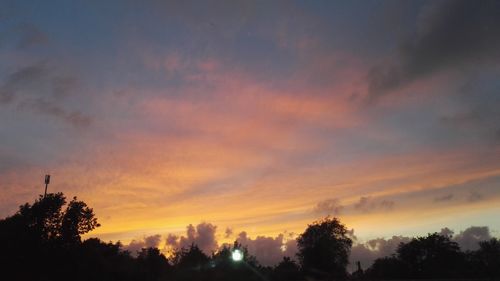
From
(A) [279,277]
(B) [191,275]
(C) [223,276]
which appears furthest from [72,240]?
(A) [279,277]

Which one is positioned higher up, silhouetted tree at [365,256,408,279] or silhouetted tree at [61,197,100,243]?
silhouetted tree at [61,197,100,243]

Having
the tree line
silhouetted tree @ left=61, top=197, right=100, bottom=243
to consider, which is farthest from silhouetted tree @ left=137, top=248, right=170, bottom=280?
silhouetted tree @ left=61, top=197, right=100, bottom=243

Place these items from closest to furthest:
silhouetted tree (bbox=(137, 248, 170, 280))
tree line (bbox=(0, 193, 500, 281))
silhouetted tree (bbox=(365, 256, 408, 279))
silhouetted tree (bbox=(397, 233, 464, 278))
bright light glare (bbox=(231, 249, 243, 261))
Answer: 1. bright light glare (bbox=(231, 249, 243, 261))
2. tree line (bbox=(0, 193, 500, 281))
3. silhouetted tree (bbox=(365, 256, 408, 279))
4. silhouetted tree (bbox=(397, 233, 464, 278))
5. silhouetted tree (bbox=(137, 248, 170, 280))

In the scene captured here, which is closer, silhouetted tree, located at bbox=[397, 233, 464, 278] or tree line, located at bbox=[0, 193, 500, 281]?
tree line, located at bbox=[0, 193, 500, 281]

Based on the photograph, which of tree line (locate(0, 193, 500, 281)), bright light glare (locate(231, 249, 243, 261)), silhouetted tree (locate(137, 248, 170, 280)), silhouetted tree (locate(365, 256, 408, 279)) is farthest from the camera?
silhouetted tree (locate(137, 248, 170, 280))

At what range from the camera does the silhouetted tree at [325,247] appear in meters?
105

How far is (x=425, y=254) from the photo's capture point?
328 ft

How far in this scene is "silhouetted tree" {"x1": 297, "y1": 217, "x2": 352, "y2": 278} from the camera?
345 feet

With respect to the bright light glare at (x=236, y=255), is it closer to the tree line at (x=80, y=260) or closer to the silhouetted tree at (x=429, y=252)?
the tree line at (x=80, y=260)

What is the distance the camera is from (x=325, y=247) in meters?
109

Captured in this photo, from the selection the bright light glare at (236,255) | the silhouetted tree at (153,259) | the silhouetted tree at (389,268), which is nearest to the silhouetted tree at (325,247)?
the silhouetted tree at (389,268)

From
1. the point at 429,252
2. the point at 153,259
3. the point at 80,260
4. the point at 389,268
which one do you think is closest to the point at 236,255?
the point at 80,260

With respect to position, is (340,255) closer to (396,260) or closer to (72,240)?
(396,260)

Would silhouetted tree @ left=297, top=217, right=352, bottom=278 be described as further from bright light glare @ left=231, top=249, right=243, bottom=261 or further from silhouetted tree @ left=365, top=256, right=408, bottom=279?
bright light glare @ left=231, top=249, right=243, bottom=261
